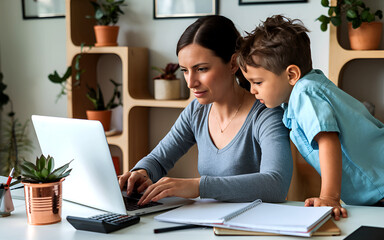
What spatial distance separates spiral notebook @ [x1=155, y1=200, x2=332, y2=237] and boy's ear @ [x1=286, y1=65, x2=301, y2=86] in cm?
44

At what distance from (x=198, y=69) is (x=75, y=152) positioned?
553 mm

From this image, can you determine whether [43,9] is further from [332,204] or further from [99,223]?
[332,204]

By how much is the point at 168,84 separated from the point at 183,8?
50 centimetres

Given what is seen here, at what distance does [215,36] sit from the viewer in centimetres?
171

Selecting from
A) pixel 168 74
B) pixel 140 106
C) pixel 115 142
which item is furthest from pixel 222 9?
pixel 115 142

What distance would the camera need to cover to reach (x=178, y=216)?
123 centimetres

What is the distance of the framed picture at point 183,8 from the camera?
294 centimetres

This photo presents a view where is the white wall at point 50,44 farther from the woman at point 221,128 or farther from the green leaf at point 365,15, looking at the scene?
the woman at point 221,128

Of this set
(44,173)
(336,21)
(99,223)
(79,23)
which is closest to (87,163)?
(44,173)

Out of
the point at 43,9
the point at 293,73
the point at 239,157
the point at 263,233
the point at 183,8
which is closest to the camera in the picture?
the point at 263,233

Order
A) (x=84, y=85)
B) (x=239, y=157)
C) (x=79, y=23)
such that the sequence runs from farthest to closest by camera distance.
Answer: (x=84, y=85), (x=79, y=23), (x=239, y=157)

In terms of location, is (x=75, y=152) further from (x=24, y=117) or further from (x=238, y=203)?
(x=24, y=117)

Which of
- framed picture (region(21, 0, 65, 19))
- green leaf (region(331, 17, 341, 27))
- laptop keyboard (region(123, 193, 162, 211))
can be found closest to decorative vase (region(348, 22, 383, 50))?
green leaf (region(331, 17, 341, 27))

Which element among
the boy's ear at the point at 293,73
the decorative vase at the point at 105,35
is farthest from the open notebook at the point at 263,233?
the decorative vase at the point at 105,35
